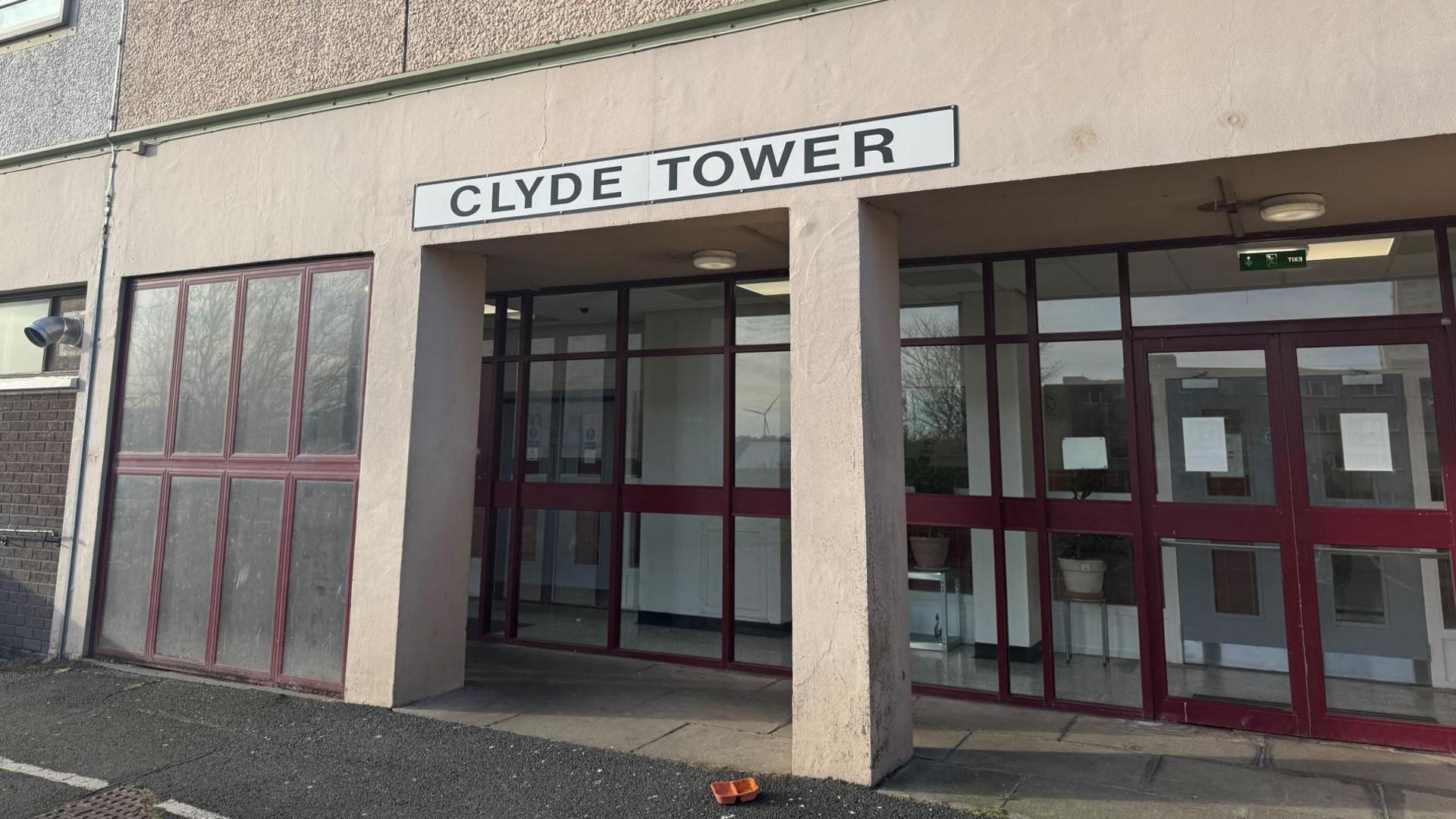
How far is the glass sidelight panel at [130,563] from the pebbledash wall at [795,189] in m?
0.17

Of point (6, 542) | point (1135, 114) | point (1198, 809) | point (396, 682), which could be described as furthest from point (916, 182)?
point (6, 542)

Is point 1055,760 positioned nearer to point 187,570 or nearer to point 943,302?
point 943,302

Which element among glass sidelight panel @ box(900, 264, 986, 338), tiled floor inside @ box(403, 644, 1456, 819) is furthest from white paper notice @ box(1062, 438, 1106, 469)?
tiled floor inside @ box(403, 644, 1456, 819)

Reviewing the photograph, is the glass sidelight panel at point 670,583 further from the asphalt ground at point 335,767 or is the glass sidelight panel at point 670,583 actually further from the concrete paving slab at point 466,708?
the asphalt ground at point 335,767

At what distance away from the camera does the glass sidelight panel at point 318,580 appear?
5.94 metres

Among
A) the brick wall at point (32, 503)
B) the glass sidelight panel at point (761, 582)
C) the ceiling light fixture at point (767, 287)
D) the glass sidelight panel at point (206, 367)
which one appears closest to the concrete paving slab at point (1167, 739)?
the glass sidelight panel at point (761, 582)

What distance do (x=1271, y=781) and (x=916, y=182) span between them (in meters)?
3.67

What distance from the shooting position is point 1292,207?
4.61 meters

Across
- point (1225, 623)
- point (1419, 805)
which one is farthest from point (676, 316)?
point (1419, 805)

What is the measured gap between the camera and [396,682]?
564 centimetres

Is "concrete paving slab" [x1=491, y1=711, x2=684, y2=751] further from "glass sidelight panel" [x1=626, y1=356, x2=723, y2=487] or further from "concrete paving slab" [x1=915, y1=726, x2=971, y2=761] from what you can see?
"glass sidelight panel" [x1=626, y1=356, x2=723, y2=487]

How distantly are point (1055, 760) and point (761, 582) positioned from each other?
A: 273 cm

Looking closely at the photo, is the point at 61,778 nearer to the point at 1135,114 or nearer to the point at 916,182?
the point at 916,182

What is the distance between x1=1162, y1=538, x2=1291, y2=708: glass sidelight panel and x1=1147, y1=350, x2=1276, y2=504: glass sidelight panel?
35cm
